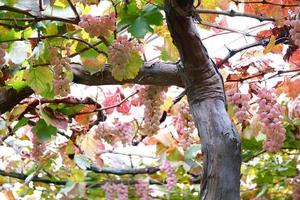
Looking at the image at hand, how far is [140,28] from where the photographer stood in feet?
3.85

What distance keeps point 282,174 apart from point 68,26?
4.78ft

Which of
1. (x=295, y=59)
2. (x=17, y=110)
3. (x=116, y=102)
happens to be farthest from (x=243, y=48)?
(x=17, y=110)

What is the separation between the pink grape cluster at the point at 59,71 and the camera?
114 cm

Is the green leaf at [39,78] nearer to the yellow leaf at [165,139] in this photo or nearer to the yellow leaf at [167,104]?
the yellow leaf at [167,104]

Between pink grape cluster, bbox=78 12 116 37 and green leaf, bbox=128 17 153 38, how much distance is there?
10cm

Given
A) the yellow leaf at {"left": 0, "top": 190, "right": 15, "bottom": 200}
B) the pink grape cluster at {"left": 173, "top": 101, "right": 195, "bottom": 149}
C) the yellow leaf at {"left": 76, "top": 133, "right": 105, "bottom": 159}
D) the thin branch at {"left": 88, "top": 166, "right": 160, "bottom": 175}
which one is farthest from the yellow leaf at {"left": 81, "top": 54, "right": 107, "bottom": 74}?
the yellow leaf at {"left": 0, "top": 190, "right": 15, "bottom": 200}

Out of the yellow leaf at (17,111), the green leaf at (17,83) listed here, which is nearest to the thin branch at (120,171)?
the yellow leaf at (17,111)

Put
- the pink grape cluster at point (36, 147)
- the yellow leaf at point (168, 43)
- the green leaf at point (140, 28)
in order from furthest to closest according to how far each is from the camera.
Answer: the pink grape cluster at point (36, 147) → the yellow leaf at point (168, 43) → the green leaf at point (140, 28)

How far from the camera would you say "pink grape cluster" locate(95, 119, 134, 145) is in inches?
66.9

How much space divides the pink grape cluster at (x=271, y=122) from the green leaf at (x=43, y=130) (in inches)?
23.2

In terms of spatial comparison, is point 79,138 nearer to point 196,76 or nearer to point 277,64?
point 277,64

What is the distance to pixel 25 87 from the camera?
1.43 m

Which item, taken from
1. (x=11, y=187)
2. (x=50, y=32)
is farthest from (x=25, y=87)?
(x=11, y=187)

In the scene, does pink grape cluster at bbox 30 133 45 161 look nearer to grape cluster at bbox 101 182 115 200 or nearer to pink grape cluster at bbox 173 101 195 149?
pink grape cluster at bbox 173 101 195 149
